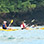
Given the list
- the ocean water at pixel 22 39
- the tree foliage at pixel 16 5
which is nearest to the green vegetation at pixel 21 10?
the tree foliage at pixel 16 5

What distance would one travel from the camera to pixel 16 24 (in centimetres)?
2773

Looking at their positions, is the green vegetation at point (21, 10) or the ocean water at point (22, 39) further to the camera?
the green vegetation at point (21, 10)

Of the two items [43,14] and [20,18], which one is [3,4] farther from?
[43,14]

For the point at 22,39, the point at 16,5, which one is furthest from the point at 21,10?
the point at 22,39

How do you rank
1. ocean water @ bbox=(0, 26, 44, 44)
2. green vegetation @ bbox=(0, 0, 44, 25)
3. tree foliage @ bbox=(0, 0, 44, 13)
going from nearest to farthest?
ocean water @ bbox=(0, 26, 44, 44) → tree foliage @ bbox=(0, 0, 44, 13) → green vegetation @ bbox=(0, 0, 44, 25)

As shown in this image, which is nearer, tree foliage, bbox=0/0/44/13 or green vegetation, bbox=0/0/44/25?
tree foliage, bbox=0/0/44/13

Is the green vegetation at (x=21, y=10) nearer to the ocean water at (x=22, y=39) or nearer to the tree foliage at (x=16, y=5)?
the tree foliage at (x=16, y=5)

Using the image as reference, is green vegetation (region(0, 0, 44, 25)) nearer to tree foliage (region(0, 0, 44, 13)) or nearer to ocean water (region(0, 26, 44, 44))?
tree foliage (region(0, 0, 44, 13))

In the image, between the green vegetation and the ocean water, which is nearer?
the ocean water

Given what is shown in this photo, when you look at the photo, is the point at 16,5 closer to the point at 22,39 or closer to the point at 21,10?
the point at 21,10

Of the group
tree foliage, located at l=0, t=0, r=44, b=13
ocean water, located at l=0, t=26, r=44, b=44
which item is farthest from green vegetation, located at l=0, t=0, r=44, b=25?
ocean water, located at l=0, t=26, r=44, b=44

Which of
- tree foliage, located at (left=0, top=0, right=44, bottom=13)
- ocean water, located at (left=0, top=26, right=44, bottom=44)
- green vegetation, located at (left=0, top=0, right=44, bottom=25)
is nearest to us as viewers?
ocean water, located at (left=0, top=26, right=44, bottom=44)

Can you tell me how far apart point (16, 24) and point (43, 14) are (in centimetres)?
427

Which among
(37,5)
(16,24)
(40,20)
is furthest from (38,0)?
(16,24)
